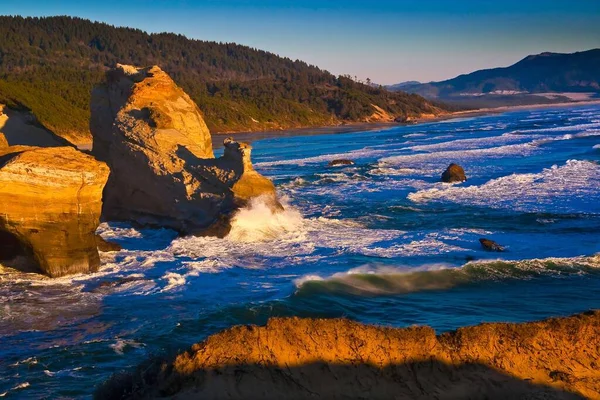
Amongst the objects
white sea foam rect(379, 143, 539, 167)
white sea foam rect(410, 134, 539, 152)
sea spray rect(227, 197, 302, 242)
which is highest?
sea spray rect(227, 197, 302, 242)

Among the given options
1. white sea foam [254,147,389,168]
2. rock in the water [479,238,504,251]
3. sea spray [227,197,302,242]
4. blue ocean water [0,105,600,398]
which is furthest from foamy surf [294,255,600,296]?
white sea foam [254,147,389,168]

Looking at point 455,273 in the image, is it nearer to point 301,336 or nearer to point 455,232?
point 455,232

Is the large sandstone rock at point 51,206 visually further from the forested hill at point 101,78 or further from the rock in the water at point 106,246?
the forested hill at point 101,78

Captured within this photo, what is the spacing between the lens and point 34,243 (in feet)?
47.3

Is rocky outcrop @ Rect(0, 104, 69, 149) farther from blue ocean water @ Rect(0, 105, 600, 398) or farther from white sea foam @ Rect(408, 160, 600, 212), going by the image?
white sea foam @ Rect(408, 160, 600, 212)

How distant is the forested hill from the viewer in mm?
80500

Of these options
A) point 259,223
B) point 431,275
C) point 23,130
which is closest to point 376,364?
point 431,275

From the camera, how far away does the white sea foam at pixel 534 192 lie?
2395 cm

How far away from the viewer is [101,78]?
114m

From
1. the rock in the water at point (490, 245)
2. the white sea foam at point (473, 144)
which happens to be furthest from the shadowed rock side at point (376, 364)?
the white sea foam at point (473, 144)

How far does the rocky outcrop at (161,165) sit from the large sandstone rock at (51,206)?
4.44 metres

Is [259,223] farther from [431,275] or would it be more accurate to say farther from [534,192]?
[534,192]

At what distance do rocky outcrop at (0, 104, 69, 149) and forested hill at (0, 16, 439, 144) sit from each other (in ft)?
151

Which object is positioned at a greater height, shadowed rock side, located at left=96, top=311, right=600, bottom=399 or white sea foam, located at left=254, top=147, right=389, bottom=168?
shadowed rock side, located at left=96, top=311, right=600, bottom=399
